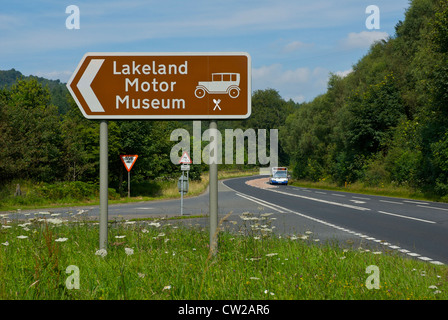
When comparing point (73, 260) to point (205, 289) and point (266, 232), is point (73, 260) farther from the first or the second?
point (266, 232)

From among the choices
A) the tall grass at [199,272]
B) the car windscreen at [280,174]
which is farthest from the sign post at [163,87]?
the car windscreen at [280,174]

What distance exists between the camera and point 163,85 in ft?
22.2

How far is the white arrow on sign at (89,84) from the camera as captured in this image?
680 cm

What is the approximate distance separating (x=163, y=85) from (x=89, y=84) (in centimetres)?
104

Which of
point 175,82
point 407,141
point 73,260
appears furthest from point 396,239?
point 407,141

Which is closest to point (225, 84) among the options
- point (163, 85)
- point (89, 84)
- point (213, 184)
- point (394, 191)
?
point (163, 85)

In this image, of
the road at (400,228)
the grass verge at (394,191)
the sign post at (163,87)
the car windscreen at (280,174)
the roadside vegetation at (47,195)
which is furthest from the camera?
the car windscreen at (280,174)

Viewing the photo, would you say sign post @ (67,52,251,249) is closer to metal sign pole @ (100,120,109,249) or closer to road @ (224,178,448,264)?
metal sign pole @ (100,120,109,249)

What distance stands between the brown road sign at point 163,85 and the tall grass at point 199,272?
186 centimetres

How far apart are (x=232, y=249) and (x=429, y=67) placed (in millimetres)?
25497

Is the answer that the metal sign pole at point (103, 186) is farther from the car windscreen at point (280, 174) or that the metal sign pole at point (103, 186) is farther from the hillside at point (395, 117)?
the car windscreen at point (280, 174)

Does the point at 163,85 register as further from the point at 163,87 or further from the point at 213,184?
the point at 213,184

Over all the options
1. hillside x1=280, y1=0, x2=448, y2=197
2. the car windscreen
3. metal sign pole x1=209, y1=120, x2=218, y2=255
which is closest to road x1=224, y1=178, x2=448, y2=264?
metal sign pole x1=209, y1=120, x2=218, y2=255

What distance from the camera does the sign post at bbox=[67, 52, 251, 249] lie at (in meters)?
6.61
